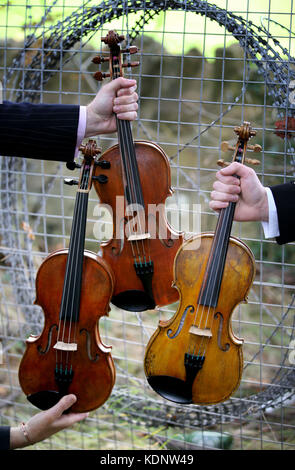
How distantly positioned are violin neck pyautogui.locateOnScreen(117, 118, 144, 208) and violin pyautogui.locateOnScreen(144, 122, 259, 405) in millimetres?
214

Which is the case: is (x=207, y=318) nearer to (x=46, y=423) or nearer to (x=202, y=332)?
(x=202, y=332)

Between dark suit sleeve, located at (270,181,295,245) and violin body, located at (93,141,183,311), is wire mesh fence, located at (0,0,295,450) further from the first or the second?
dark suit sleeve, located at (270,181,295,245)

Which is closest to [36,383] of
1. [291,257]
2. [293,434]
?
[293,434]

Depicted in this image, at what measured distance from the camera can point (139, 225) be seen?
1613 millimetres

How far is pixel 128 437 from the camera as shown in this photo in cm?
279

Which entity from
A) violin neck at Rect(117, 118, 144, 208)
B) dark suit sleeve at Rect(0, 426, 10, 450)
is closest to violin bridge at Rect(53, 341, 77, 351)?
dark suit sleeve at Rect(0, 426, 10, 450)

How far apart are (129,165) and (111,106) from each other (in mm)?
184

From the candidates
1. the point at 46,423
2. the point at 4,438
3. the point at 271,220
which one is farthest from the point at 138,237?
the point at 4,438

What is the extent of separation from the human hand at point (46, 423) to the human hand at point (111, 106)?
0.84 meters

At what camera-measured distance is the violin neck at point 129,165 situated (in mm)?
1577

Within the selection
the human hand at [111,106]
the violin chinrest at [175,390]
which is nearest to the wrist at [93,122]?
the human hand at [111,106]

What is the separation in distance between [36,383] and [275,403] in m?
1.01

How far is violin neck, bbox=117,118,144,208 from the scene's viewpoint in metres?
1.58

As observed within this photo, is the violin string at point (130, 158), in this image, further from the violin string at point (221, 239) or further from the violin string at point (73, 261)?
the violin string at point (221, 239)
